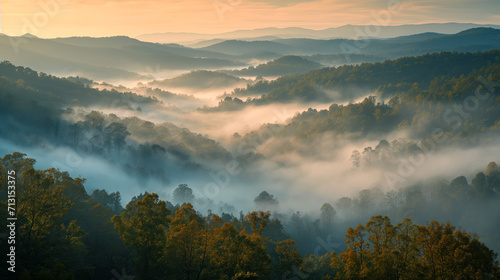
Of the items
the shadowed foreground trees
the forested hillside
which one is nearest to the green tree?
the forested hillside

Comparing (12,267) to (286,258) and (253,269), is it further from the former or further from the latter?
(286,258)

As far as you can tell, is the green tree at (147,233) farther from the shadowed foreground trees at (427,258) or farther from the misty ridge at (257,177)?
the shadowed foreground trees at (427,258)

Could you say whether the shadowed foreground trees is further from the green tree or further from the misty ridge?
the green tree

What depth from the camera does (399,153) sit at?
146000 millimetres

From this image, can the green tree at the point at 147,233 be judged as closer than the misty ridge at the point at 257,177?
Yes

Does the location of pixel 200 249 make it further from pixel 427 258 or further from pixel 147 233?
pixel 427 258

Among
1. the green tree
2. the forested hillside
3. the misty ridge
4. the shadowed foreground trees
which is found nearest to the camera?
the shadowed foreground trees

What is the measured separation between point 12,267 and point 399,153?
135 metres

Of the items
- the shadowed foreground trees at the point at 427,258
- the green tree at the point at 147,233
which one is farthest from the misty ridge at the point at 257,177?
the shadowed foreground trees at the point at 427,258

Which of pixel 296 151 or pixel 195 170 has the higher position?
pixel 296 151

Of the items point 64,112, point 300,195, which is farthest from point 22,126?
point 300,195

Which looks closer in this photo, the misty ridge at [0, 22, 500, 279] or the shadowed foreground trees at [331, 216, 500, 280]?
the shadowed foreground trees at [331, 216, 500, 280]

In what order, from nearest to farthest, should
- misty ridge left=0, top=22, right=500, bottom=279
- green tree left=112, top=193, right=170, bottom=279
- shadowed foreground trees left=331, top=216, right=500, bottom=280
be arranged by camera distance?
1. shadowed foreground trees left=331, top=216, right=500, bottom=280
2. green tree left=112, top=193, right=170, bottom=279
3. misty ridge left=0, top=22, right=500, bottom=279

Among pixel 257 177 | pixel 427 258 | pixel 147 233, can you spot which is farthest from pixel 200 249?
pixel 257 177
